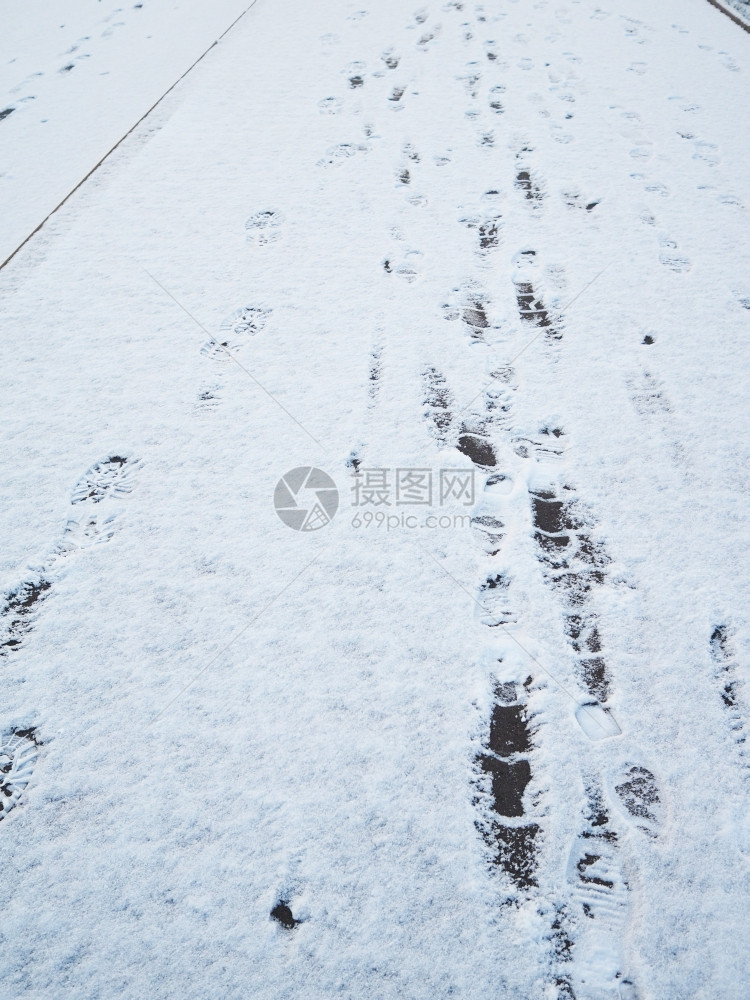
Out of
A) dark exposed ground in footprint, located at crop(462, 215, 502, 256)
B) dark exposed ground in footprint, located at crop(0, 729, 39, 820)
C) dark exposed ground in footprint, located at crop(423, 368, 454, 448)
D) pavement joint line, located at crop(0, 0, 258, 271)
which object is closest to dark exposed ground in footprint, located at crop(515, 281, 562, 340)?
dark exposed ground in footprint, located at crop(462, 215, 502, 256)

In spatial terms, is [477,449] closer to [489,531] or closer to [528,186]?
[489,531]

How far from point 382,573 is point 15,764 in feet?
2.27

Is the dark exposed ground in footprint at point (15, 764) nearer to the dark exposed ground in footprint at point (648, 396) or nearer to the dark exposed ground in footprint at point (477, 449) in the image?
the dark exposed ground in footprint at point (477, 449)

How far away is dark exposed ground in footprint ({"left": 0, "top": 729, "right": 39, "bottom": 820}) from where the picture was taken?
844 millimetres

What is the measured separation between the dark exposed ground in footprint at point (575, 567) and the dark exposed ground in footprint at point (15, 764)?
926 mm

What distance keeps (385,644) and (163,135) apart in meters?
2.34

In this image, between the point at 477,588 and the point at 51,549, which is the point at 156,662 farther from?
the point at 477,588

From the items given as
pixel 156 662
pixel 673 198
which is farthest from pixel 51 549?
pixel 673 198

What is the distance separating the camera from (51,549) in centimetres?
112

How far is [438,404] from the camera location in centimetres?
131

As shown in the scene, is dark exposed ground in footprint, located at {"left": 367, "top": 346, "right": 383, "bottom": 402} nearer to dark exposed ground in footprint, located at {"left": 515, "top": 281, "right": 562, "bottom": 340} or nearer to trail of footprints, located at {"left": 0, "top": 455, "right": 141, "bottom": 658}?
dark exposed ground in footprint, located at {"left": 515, "top": 281, "right": 562, "bottom": 340}

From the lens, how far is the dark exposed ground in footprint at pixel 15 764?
0.84 m

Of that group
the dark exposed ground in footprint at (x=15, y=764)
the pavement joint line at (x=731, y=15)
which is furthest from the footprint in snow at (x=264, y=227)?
the pavement joint line at (x=731, y=15)

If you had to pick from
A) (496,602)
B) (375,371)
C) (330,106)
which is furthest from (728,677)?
(330,106)
